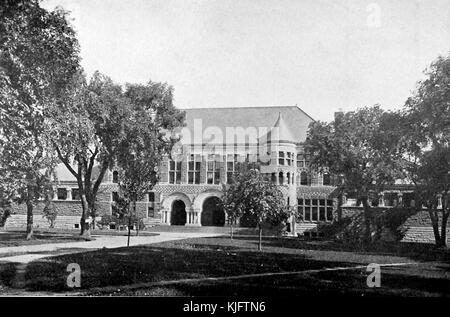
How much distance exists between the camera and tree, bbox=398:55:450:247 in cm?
2028

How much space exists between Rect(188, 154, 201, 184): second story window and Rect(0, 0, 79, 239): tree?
3405cm

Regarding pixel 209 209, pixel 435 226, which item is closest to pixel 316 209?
pixel 209 209

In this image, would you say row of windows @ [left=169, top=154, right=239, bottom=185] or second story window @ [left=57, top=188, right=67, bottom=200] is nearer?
row of windows @ [left=169, top=154, right=239, bottom=185]

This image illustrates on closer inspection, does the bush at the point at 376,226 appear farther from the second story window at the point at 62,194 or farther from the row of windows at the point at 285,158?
the second story window at the point at 62,194

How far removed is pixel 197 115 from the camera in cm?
4909

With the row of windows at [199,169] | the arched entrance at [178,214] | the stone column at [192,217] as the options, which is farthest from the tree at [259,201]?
the arched entrance at [178,214]

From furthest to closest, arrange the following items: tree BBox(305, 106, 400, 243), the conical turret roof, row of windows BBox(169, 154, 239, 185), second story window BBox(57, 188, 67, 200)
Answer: second story window BBox(57, 188, 67, 200), row of windows BBox(169, 154, 239, 185), the conical turret roof, tree BBox(305, 106, 400, 243)

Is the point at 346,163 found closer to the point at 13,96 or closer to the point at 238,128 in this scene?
the point at 238,128

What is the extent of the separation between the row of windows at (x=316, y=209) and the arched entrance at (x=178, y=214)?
11960 mm

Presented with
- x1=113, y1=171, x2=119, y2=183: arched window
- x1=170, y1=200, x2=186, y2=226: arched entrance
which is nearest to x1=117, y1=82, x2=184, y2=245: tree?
x1=113, y1=171, x2=119, y2=183: arched window

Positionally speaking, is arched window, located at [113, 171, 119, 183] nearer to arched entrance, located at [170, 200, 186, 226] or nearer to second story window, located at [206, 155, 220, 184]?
arched entrance, located at [170, 200, 186, 226]

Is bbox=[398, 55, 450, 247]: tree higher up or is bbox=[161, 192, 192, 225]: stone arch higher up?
bbox=[398, 55, 450, 247]: tree

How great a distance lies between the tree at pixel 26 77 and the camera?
10352mm
